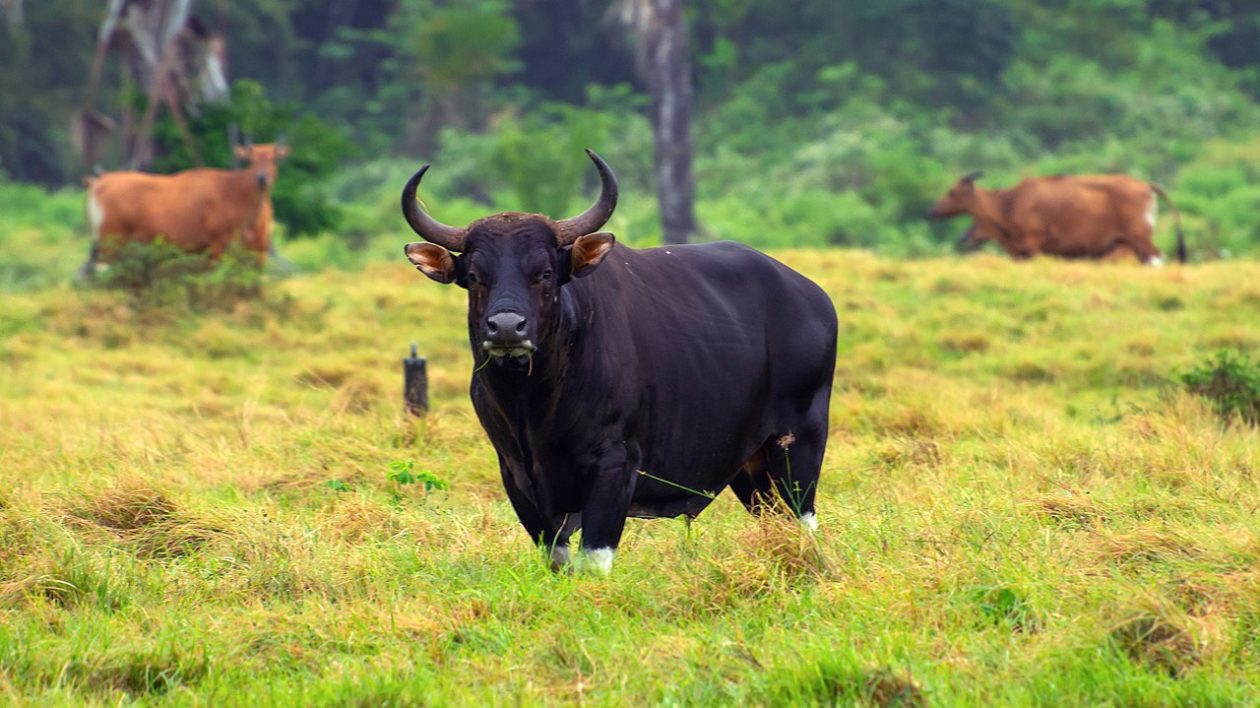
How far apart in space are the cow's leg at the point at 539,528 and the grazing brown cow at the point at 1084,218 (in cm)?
1367

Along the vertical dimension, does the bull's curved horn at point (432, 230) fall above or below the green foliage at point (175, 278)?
above

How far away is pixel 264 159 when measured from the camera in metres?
16.1

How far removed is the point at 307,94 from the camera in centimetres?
3359

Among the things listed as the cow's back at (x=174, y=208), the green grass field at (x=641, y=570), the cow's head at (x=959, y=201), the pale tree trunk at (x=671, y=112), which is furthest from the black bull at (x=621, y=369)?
the pale tree trunk at (x=671, y=112)

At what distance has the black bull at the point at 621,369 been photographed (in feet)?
17.6

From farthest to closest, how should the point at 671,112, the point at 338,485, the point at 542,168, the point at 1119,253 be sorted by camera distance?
the point at 671,112 < the point at 542,168 < the point at 1119,253 < the point at 338,485

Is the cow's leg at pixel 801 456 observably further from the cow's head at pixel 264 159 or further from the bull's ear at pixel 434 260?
the cow's head at pixel 264 159

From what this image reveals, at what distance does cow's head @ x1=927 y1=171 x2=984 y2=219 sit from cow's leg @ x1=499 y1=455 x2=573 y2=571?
579 inches

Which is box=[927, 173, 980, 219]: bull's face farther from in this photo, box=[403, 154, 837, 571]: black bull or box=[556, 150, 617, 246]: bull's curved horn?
box=[556, 150, 617, 246]: bull's curved horn

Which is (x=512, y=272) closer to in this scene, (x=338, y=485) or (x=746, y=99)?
(x=338, y=485)

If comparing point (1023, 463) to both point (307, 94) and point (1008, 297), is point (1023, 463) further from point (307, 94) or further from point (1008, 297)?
point (307, 94)

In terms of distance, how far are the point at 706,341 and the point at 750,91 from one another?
2537 centimetres

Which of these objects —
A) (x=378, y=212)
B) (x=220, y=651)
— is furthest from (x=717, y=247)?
(x=378, y=212)

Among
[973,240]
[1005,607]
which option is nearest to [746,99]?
[973,240]
